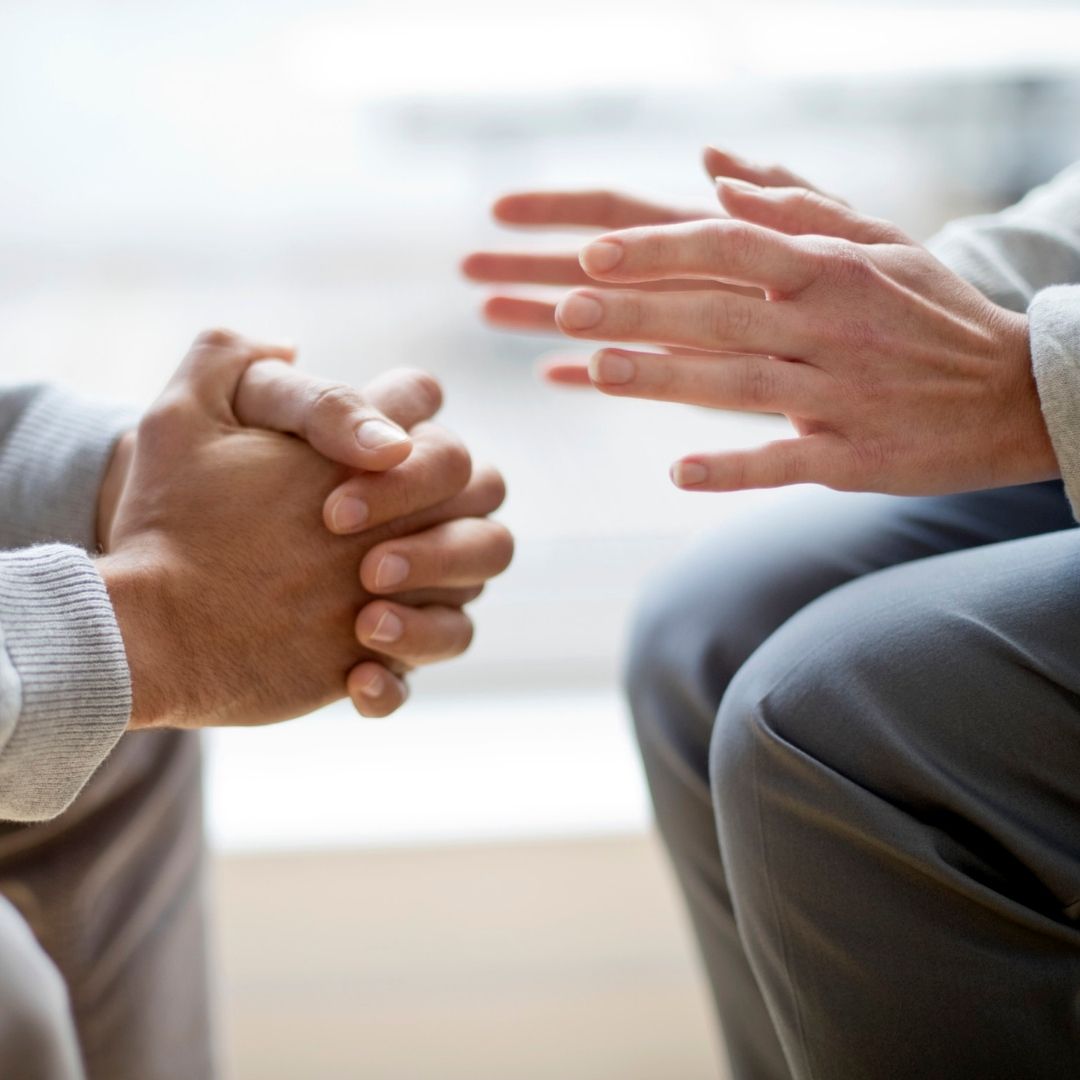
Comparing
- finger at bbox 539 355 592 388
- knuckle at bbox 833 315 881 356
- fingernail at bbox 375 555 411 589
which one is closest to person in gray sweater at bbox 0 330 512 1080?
fingernail at bbox 375 555 411 589

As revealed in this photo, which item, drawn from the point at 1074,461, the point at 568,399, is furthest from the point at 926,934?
the point at 568,399

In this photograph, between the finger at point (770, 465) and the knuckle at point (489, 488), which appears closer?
the finger at point (770, 465)

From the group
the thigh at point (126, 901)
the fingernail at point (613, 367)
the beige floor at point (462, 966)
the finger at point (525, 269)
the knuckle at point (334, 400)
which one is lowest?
the beige floor at point (462, 966)

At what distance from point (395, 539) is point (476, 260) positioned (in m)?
0.31

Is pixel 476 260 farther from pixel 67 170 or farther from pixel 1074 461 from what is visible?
pixel 67 170

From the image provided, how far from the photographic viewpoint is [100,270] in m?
1.68

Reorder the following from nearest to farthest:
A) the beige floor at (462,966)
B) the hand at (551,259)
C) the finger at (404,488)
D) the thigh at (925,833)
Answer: the thigh at (925,833) → the finger at (404,488) → the hand at (551,259) → the beige floor at (462,966)

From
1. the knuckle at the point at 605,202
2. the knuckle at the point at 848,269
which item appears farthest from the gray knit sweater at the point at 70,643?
the knuckle at the point at 605,202

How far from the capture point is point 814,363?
751 millimetres

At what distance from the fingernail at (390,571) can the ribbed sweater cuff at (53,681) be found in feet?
0.65

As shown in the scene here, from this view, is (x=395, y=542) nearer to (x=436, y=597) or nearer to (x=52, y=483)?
(x=436, y=597)

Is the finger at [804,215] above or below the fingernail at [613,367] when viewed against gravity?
above

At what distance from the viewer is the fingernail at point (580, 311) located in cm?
73

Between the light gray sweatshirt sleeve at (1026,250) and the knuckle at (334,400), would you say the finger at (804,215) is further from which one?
the knuckle at (334,400)
